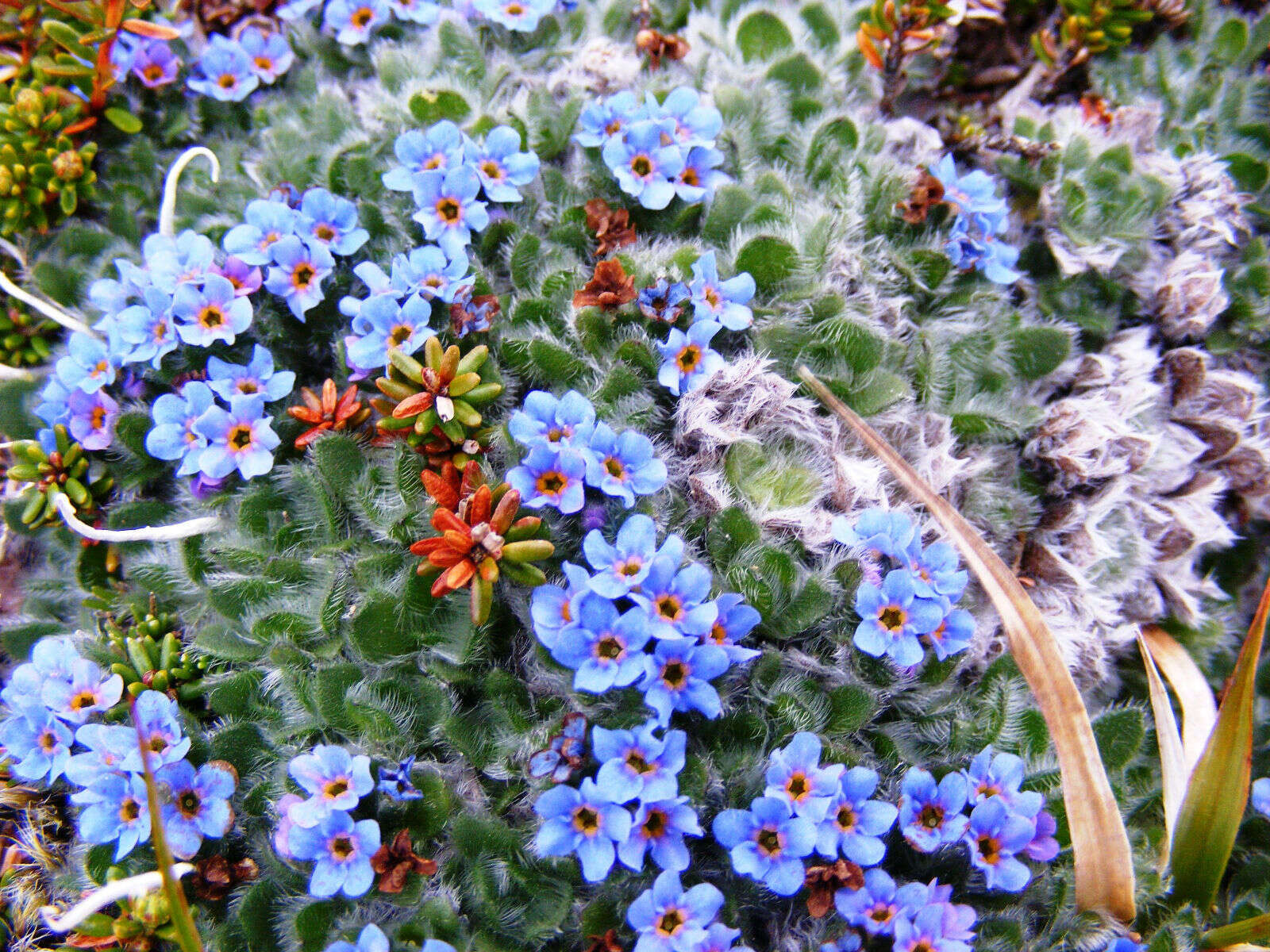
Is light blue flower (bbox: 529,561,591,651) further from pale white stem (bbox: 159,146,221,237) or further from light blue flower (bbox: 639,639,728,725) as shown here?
pale white stem (bbox: 159,146,221,237)

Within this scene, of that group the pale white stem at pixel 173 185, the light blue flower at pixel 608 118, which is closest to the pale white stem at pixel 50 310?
the pale white stem at pixel 173 185

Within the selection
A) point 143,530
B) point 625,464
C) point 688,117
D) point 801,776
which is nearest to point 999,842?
point 801,776

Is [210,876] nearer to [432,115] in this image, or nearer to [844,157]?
[432,115]

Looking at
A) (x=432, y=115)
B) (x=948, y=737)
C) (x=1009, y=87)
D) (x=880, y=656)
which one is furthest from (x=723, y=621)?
(x=1009, y=87)

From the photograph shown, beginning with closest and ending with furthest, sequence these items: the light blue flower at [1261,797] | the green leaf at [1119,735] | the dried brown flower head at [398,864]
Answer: the dried brown flower head at [398,864]
the green leaf at [1119,735]
the light blue flower at [1261,797]

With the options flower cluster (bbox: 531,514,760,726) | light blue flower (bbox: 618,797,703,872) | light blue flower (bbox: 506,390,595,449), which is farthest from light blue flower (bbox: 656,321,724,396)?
light blue flower (bbox: 618,797,703,872)

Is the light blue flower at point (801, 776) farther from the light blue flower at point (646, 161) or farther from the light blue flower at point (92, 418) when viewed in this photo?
the light blue flower at point (92, 418)
